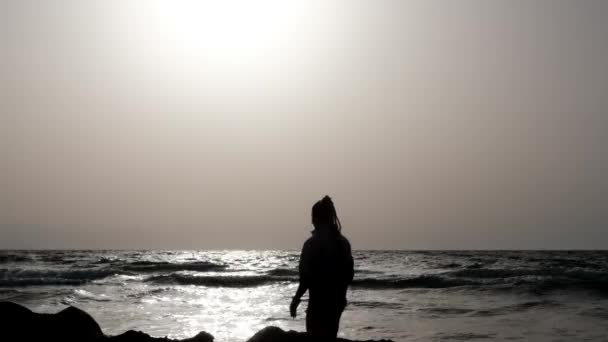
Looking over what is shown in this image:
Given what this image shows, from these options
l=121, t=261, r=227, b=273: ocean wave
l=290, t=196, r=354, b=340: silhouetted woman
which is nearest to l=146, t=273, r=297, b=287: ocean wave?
l=121, t=261, r=227, b=273: ocean wave

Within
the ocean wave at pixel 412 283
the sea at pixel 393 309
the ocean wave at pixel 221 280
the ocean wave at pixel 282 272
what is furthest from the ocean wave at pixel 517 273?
the ocean wave at pixel 221 280

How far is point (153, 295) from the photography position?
16.8 metres

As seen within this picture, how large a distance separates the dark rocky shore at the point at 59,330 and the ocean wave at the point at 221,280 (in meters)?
16.8

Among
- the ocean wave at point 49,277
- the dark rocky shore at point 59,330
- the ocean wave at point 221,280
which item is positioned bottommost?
the ocean wave at point 221,280

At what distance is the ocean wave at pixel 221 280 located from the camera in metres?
23.9

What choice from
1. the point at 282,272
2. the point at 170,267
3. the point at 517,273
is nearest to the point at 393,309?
the point at 517,273

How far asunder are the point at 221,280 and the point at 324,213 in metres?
20.6

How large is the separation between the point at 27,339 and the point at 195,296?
36.6 feet

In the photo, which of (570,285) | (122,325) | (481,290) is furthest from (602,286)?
(122,325)

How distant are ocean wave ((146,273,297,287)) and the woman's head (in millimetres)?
18591

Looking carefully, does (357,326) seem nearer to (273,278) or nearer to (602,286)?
(602,286)

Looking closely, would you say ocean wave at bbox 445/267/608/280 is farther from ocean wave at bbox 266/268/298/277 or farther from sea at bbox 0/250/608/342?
ocean wave at bbox 266/268/298/277

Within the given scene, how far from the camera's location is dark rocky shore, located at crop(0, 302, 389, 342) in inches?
243

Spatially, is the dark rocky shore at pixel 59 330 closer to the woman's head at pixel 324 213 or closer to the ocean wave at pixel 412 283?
the woman's head at pixel 324 213
